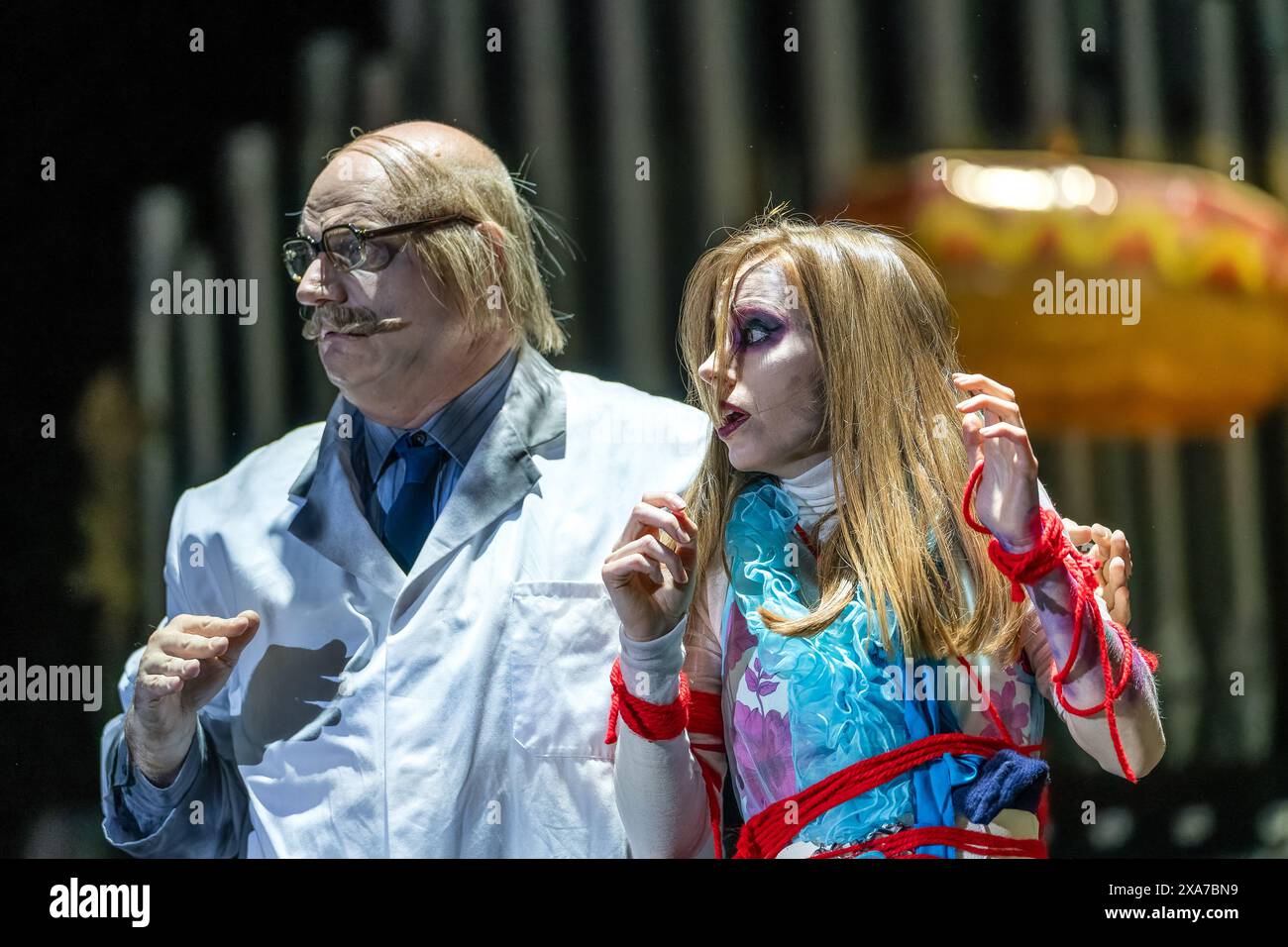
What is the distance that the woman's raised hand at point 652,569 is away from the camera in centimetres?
275

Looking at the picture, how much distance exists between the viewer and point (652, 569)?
108 inches

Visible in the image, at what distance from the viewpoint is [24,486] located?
3.25 meters

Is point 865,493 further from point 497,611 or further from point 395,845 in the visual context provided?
point 395,845

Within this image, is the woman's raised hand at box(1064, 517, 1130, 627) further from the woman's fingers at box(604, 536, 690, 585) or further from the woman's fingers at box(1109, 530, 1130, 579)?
the woman's fingers at box(604, 536, 690, 585)

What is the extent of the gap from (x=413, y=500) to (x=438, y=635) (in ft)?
0.93

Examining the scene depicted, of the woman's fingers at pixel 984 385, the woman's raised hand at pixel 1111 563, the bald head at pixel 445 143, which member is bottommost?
the woman's raised hand at pixel 1111 563

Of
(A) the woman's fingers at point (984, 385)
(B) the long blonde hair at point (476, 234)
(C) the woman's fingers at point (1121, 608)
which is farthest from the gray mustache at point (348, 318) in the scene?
(C) the woman's fingers at point (1121, 608)

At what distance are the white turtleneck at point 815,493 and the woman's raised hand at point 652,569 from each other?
0.23m

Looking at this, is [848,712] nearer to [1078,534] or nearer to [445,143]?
[1078,534]

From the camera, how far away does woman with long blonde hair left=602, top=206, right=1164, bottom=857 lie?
2.69 m

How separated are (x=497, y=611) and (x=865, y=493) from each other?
73 centimetres

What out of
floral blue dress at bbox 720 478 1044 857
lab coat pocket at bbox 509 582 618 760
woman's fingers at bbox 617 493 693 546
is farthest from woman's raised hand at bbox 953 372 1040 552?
lab coat pocket at bbox 509 582 618 760

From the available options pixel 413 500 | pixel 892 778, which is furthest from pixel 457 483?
pixel 892 778

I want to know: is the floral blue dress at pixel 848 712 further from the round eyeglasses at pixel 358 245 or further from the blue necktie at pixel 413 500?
the round eyeglasses at pixel 358 245
